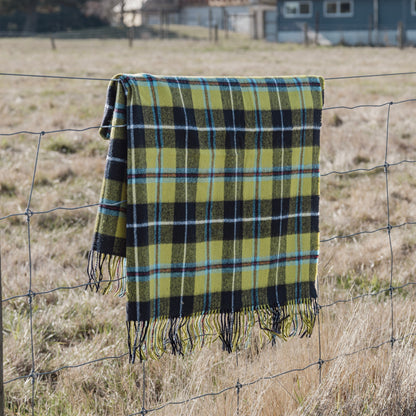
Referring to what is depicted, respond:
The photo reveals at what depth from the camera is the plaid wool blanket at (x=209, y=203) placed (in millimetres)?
2131

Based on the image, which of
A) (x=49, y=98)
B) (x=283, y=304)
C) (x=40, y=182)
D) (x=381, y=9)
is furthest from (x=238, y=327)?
(x=381, y=9)

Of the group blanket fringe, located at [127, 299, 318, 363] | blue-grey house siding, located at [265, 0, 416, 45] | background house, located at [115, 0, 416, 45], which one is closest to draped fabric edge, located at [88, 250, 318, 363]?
blanket fringe, located at [127, 299, 318, 363]

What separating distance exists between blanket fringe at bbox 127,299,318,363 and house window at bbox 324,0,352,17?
33.0m

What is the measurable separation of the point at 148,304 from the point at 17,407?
919mm

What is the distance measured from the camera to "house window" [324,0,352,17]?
109 ft

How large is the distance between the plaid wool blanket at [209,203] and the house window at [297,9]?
3371 centimetres

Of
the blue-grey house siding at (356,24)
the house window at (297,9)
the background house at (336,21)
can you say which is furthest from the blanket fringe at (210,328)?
the house window at (297,9)

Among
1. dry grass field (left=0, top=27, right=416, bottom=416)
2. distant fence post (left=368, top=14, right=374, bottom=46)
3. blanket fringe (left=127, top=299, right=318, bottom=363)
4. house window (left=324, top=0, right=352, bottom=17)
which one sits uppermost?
house window (left=324, top=0, right=352, bottom=17)

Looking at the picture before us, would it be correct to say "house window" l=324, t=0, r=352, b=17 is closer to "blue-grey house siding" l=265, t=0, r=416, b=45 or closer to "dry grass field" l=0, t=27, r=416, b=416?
"blue-grey house siding" l=265, t=0, r=416, b=45

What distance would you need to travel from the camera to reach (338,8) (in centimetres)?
3347

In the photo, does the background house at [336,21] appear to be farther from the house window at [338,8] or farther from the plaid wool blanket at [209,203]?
the plaid wool blanket at [209,203]

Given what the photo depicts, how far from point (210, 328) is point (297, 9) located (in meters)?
34.4

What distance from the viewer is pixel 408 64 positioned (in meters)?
19.7

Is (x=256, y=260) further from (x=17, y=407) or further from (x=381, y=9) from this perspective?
(x=381, y=9)
